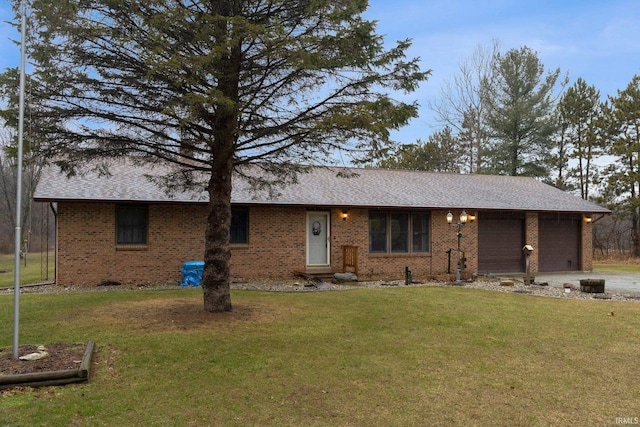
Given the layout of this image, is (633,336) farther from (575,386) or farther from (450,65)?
(450,65)

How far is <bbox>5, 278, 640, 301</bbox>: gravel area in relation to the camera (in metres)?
11.8

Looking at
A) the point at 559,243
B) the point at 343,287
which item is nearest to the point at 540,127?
the point at 559,243

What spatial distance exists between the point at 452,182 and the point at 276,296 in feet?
38.5

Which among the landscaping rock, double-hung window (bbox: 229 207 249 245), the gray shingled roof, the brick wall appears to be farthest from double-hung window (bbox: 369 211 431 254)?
double-hung window (bbox: 229 207 249 245)

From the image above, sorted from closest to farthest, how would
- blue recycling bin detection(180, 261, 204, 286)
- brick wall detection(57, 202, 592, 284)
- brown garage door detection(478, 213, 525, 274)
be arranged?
brick wall detection(57, 202, 592, 284) < blue recycling bin detection(180, 261, 204, 286) < brown garage door detection(478, 213, 525, 274)

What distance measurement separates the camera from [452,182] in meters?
20.0

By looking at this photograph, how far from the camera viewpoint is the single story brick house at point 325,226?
41.3ft

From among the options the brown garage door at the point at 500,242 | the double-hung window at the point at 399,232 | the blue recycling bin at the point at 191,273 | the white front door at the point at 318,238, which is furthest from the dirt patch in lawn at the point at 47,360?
the brown garage door at the point at 500,242

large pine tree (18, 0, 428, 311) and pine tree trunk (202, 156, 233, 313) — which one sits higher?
large pine tree (18, 0, 428, 311)

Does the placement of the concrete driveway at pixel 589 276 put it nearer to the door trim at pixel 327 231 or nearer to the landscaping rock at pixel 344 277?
the landscaping rock at pixel 344 277

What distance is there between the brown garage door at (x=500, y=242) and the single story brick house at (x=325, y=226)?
39 millimetres

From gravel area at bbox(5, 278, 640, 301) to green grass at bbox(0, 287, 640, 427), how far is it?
6.62 ft

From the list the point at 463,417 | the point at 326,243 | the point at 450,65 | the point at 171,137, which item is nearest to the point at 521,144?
the point at 450,65

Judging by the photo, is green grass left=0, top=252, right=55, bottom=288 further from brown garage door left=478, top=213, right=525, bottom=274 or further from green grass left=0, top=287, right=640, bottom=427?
brown garage door left=478, top=213, right=525, bottom=274
